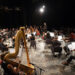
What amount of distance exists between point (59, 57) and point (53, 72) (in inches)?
69.2

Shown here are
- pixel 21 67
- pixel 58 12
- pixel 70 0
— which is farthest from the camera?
pixel 58 12

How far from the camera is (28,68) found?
360cm

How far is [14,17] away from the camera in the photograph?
17812 millimetres

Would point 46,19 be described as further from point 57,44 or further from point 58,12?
point 57,44

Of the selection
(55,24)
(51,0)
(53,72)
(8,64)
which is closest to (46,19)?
(55,24)

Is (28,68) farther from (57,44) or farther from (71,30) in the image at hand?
(71,30)

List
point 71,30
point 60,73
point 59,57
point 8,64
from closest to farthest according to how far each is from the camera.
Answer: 1. point 8,64
2. point 60,73
3. point 59,57
4. point 71,30

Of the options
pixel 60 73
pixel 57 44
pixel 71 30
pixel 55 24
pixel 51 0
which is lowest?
pixel 60 73

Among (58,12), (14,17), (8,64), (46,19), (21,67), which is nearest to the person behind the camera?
(8,64)

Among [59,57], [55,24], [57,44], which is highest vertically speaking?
[55,24]

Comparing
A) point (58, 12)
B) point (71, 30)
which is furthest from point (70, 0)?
point (71, 30)

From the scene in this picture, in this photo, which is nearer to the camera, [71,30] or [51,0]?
[71,30]

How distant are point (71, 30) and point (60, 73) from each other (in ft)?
27.7

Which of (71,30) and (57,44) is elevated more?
(71,30)
